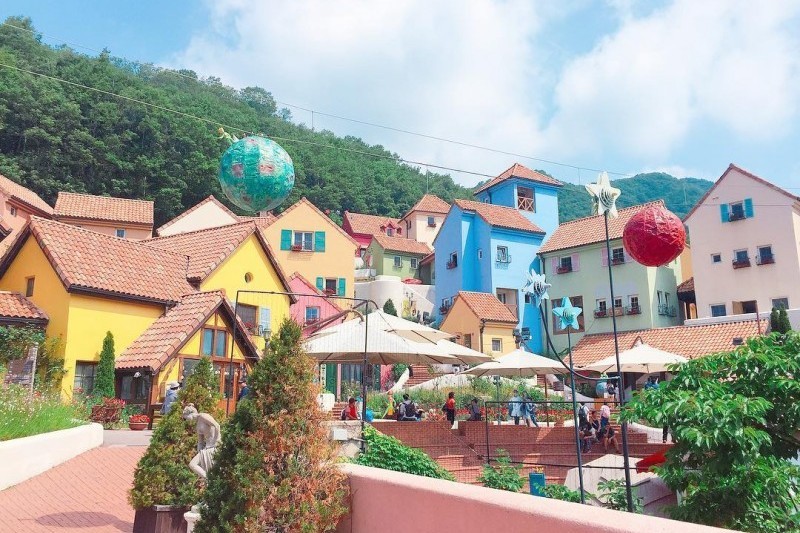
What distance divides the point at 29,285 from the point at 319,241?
22.0 m

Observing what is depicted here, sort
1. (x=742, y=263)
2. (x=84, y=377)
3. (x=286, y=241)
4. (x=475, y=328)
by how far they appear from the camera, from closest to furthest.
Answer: (x=84, y=377) < (x=742, y=263) < (x=475, y=328) < (x=286, y=241)

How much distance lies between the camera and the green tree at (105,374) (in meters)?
19.6

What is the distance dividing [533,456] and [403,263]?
4843cm

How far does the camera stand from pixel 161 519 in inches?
325

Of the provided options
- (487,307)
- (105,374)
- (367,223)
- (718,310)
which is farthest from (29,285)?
(367,223)

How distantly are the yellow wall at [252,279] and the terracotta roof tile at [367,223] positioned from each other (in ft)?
137

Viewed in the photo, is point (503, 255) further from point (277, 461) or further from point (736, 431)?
point (736, 431)

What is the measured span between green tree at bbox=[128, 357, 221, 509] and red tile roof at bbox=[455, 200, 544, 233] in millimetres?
37235

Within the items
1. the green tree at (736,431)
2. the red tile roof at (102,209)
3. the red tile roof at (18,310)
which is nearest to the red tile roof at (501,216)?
the red tile roof at (102,209)

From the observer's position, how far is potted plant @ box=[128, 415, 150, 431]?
18953 millimetres

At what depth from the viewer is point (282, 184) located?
816cm

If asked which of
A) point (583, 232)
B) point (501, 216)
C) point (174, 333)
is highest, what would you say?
point (501, 216)

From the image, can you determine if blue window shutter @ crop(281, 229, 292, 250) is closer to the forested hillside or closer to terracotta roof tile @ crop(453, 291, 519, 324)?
the forested hillside

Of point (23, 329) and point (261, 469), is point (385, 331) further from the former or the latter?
point (23, 329)
